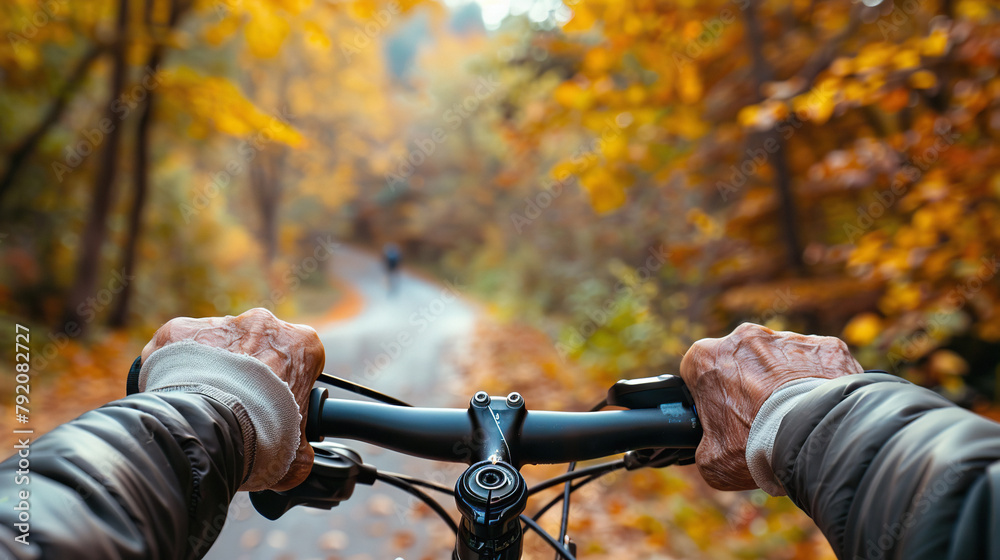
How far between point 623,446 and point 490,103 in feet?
21.8

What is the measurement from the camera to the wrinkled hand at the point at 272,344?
908mm

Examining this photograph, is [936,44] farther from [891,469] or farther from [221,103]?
[221,103]

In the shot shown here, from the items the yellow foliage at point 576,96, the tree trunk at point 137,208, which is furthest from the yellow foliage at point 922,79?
the tree trunk at point 137,208

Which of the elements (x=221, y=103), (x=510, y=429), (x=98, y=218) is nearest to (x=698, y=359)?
(x=510, y=429)

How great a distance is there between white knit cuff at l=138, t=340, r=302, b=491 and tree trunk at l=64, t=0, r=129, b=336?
26.3 ft

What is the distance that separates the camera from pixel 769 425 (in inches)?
33.9

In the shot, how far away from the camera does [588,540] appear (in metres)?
3.48

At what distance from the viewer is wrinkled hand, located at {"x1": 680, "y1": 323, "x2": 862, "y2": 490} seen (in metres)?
0.91

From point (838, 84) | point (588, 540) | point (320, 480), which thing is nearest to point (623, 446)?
point (320, 480)

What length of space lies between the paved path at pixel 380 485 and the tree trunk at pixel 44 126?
4.71 meters

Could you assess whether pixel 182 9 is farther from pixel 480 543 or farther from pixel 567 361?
pixel 480 543

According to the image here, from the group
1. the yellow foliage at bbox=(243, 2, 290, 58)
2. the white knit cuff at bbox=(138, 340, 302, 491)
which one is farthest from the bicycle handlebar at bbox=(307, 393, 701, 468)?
the yellow foliage at bbox=(243, 2, 290, 58)

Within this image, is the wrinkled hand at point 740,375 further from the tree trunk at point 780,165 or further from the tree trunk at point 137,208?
the tree trunk at point 137,208

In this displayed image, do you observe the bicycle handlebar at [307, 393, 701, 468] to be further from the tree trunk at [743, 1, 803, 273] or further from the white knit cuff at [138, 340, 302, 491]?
the tree trunk at [743, 1, 803, 273]
